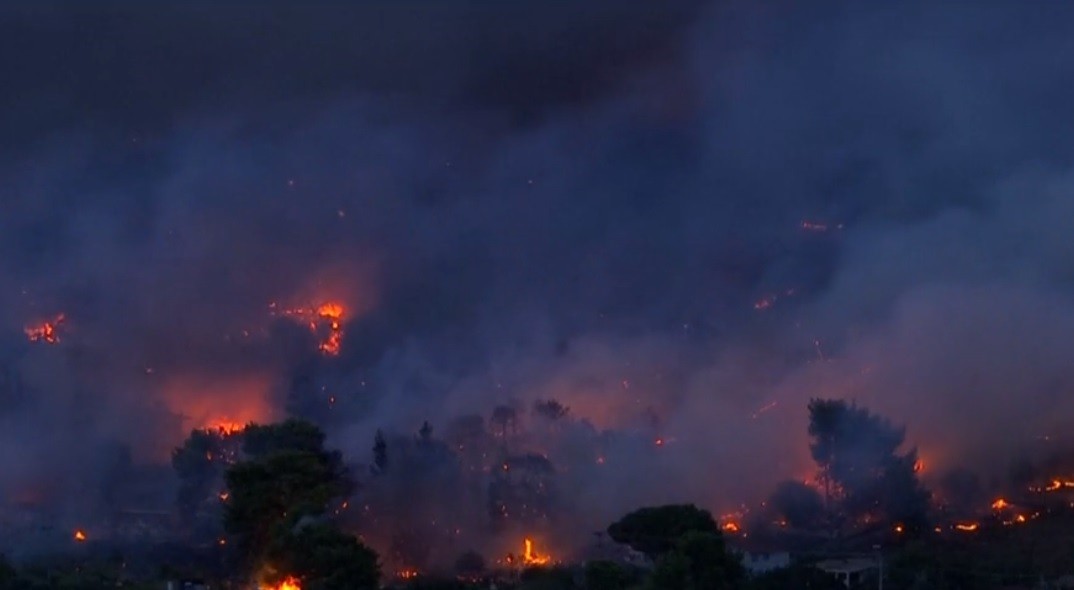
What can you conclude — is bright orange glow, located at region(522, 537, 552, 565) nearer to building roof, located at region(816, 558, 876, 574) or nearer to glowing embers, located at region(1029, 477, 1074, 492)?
building roof, located at region(816, 558, 876, 574)

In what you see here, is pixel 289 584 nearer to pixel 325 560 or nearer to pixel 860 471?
pixel 325 560

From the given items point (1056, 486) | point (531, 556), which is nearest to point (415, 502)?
point (531, 556)

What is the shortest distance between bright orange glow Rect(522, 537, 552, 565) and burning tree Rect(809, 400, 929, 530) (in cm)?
923

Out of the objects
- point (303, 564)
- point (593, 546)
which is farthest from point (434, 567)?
point (303, 564)

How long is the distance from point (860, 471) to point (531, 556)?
454 inches

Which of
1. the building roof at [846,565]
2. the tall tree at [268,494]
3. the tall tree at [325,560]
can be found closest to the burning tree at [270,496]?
the tall tree at [268,494]

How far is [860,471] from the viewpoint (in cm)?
4903

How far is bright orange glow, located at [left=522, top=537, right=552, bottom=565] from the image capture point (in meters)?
43.9

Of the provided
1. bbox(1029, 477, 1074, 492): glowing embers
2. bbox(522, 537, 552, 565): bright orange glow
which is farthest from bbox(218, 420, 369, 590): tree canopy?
bbox(1029, 477, 1074, 492): glowing embers

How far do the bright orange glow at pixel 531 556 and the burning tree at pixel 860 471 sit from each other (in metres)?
9.23

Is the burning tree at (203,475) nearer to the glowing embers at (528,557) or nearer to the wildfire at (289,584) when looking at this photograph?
the glowing embers at (528,557)

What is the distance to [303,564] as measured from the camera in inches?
1293

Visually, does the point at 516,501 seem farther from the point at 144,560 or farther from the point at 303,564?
the point at 303,564

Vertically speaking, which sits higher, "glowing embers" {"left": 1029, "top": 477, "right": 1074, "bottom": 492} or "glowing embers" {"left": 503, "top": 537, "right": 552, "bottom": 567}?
"glowing embers" {"left": 1029, "top": 477, "right": 1074, "bottom": 492}
